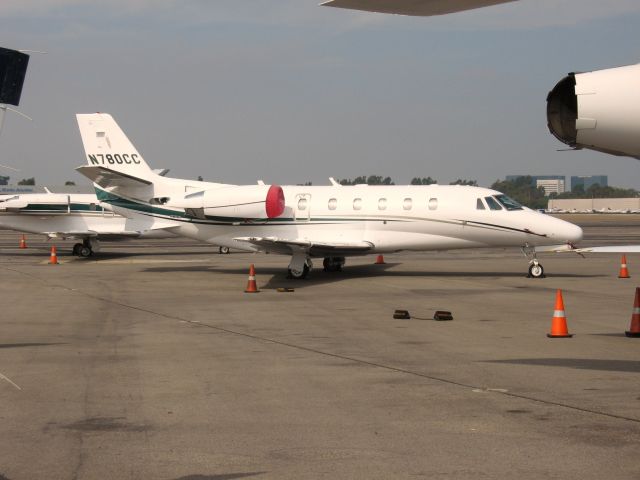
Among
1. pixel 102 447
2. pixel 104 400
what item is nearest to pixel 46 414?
pixel 104 400

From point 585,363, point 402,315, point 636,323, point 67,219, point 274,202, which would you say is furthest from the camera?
point 67,219

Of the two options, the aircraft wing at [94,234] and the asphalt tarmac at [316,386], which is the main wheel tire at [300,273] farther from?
the aircraft wing at [94,234]

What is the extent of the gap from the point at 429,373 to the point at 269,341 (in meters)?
3.66

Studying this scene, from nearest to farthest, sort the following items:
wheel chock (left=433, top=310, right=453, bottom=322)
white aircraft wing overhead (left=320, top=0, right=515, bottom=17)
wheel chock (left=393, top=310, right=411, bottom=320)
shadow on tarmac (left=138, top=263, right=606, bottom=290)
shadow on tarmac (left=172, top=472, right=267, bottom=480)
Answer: white aircraft wing overhead (left=320, top=0, right=515, bottom=17) → shadow on tarmac (left=172, top=472, right=267, bottom=480) → wheel chock (left=433, top=310, right=453, bottom=322) → wheel chock (left=393, top=310, right=411, bottom=320) → shadow on tarmac (left=138, top=263, right=606, bottom=290)

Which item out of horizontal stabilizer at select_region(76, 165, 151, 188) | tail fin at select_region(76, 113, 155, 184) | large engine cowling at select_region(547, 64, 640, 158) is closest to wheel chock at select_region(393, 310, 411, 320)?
large engine cowling at select_region(547, 64, 640, 158)

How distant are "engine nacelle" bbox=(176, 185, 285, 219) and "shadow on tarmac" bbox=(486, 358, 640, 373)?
1556 centimetres

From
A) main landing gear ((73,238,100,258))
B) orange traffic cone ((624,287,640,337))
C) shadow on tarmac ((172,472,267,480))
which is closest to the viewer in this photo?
shadow on tarmac ((172,472,267,480))

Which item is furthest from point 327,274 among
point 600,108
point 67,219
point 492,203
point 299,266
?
point 600,108

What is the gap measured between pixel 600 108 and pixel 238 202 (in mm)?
19858

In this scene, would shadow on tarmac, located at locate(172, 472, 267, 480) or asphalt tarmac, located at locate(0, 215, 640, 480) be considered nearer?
shadow on tarmac, located at locate(172, 472, 267, 480)

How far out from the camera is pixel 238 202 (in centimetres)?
2736

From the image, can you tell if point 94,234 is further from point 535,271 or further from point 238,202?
point 535,271

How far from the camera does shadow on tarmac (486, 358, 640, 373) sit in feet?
37.2

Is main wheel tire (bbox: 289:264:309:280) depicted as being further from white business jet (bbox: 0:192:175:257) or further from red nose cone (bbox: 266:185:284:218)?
white business jet (bbox: 0:192:175:257)
